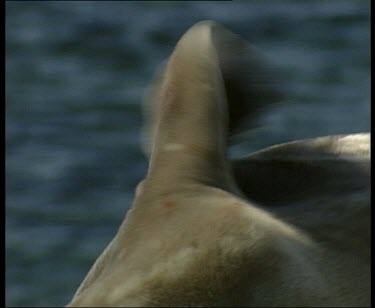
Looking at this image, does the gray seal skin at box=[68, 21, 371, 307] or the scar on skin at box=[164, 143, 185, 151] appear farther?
the scar on skin at box=[164, 143, 185, 151]

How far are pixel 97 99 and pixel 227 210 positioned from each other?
6329mm

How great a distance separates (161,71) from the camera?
1511mm

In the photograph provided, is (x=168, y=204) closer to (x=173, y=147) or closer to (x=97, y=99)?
(x=173, y=147)

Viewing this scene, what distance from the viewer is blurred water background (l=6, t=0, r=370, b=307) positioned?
643cm

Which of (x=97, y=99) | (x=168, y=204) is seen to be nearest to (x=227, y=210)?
(x=168, y=204)

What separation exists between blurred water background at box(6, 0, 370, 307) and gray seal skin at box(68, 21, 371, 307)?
4.46 m

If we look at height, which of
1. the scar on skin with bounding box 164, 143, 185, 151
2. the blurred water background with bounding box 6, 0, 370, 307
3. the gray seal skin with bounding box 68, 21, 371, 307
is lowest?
the blurred water background with bounding box 6, 0, 370, 307

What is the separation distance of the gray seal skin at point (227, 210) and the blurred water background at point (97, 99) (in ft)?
14.6

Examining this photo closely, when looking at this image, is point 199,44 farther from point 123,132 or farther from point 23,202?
point 123,132

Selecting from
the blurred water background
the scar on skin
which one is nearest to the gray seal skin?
the scar on skin

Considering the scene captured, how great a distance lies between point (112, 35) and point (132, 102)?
0.66m

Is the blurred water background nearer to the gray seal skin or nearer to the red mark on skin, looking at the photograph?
the gray seal skin

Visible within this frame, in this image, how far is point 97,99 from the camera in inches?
297

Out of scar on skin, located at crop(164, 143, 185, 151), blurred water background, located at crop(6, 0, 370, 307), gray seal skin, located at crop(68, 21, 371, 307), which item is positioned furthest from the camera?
blurred water background, located at crop(6, 0, 370, 307)
